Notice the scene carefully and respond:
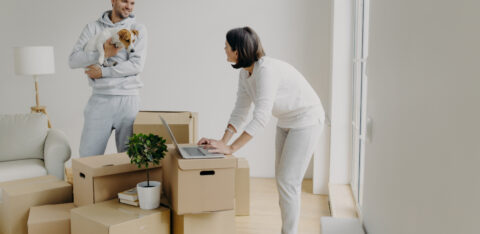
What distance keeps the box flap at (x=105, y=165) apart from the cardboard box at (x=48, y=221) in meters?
0.28

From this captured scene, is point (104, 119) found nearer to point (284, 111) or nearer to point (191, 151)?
point (191, 151)

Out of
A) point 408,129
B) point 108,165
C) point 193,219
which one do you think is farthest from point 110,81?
point 408,129

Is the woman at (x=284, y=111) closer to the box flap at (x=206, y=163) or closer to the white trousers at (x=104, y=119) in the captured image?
the box flap at (x=206, y=163)

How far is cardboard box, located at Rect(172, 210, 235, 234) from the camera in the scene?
7.39ft

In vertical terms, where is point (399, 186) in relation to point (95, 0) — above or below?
below

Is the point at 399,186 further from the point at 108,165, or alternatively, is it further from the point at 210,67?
the point at 210,67

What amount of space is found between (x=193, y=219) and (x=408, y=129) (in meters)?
1.49

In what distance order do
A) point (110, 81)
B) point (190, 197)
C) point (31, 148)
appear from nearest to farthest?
1. point (190, 197)
2. point (110, 81)
3. point (31, 148)

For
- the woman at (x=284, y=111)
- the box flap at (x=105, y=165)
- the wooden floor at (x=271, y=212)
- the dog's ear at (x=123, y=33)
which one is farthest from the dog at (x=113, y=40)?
the wooden floor at (x=271, y=212)

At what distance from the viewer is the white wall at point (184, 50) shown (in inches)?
161

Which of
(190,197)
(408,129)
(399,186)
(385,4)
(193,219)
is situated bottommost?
(193,219)

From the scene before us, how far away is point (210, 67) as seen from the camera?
431cm

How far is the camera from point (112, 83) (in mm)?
2848

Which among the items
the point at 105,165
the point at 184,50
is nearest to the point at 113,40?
the point at 105,165
